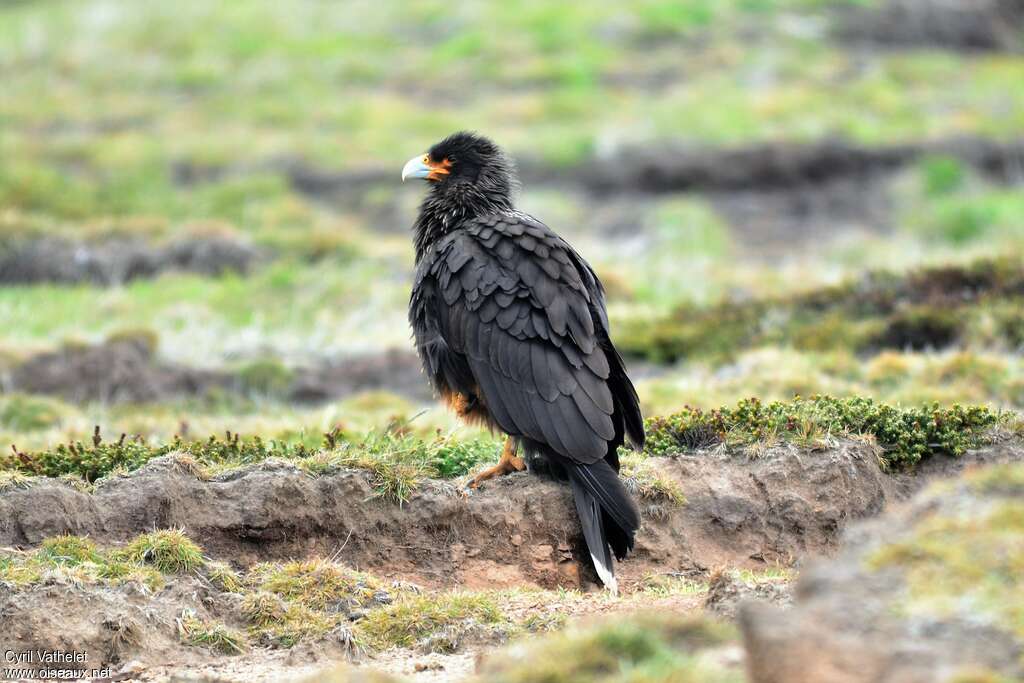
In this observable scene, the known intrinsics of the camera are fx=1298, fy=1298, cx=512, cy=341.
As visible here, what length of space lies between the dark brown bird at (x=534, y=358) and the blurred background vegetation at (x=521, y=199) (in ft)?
6.63

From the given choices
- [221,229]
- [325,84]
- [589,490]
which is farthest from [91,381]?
[325,84]

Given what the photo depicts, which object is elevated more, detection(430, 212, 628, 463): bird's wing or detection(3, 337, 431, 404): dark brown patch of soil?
detection(430, 212, 628, 463): bird's wing

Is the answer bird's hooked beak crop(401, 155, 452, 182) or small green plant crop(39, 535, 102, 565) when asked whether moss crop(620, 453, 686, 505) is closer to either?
bird's hooked beak crop(401, 155, 452, 182)

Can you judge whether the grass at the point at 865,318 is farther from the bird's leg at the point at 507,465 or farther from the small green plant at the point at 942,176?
the small green plant at the point at 942,176

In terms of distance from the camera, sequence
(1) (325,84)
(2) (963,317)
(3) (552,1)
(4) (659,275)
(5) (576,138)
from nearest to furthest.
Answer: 1. (2) (963,317)
2. (4) (659,275)
3. (5) (576,138)
4. (1) (325,84)
5. (3) (552,1)

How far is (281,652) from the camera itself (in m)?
A: 6.18

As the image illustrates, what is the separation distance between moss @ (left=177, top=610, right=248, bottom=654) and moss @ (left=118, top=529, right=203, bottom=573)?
1.47 feet

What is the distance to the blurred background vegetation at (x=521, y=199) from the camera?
13.0m

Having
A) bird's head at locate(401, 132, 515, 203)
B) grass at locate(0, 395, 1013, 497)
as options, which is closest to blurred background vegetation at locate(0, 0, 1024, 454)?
grass at locate(0, 395, 1013, 497)

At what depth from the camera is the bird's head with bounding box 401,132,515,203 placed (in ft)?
29.7

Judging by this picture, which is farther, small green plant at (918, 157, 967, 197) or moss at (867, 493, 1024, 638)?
small green plant at (918, 157, 967, 197)

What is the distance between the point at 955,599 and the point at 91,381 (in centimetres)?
1085

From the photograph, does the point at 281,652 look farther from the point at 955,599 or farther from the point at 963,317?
the point at 963,317

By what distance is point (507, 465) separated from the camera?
7.88 metres
